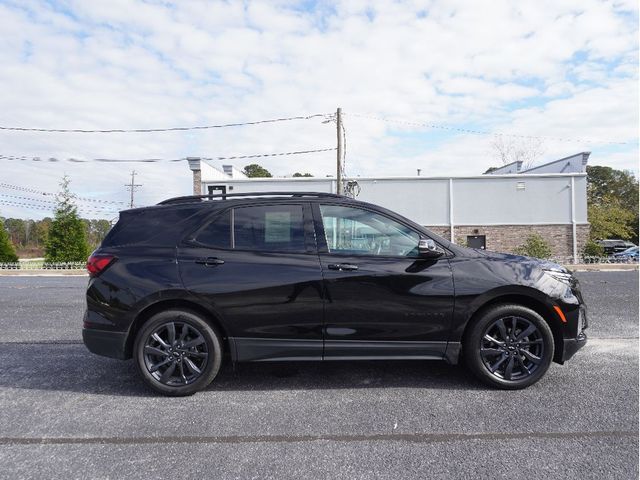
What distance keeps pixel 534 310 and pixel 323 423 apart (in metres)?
2.14

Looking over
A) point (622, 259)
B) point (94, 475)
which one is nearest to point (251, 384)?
point (94, 475)

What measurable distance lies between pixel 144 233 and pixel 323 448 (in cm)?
245

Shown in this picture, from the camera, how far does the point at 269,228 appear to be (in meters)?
4.06

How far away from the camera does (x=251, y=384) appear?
13.5ft

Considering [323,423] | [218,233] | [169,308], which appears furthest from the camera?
[218,233]

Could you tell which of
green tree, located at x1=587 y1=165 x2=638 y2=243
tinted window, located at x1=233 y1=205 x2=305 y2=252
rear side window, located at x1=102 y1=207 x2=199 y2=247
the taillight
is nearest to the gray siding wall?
green tree, located at x1=587 y1=165 x2=638 y2=243

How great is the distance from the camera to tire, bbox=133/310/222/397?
3824mm

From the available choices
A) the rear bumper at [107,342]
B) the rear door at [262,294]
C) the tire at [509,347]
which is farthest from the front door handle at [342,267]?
the rear bumper at [107,342]

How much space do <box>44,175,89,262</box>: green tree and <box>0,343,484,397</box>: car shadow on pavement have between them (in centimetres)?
2044

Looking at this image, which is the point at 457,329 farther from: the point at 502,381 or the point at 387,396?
the point at 387,396

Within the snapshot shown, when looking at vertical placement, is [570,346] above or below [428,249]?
below

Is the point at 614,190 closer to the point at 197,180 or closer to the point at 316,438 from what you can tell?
the point at 197,180

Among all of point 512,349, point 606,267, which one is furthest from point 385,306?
point 606,267

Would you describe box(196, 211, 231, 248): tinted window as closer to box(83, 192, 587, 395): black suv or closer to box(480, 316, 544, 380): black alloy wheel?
box(83, 192, 587, 395): black suv
